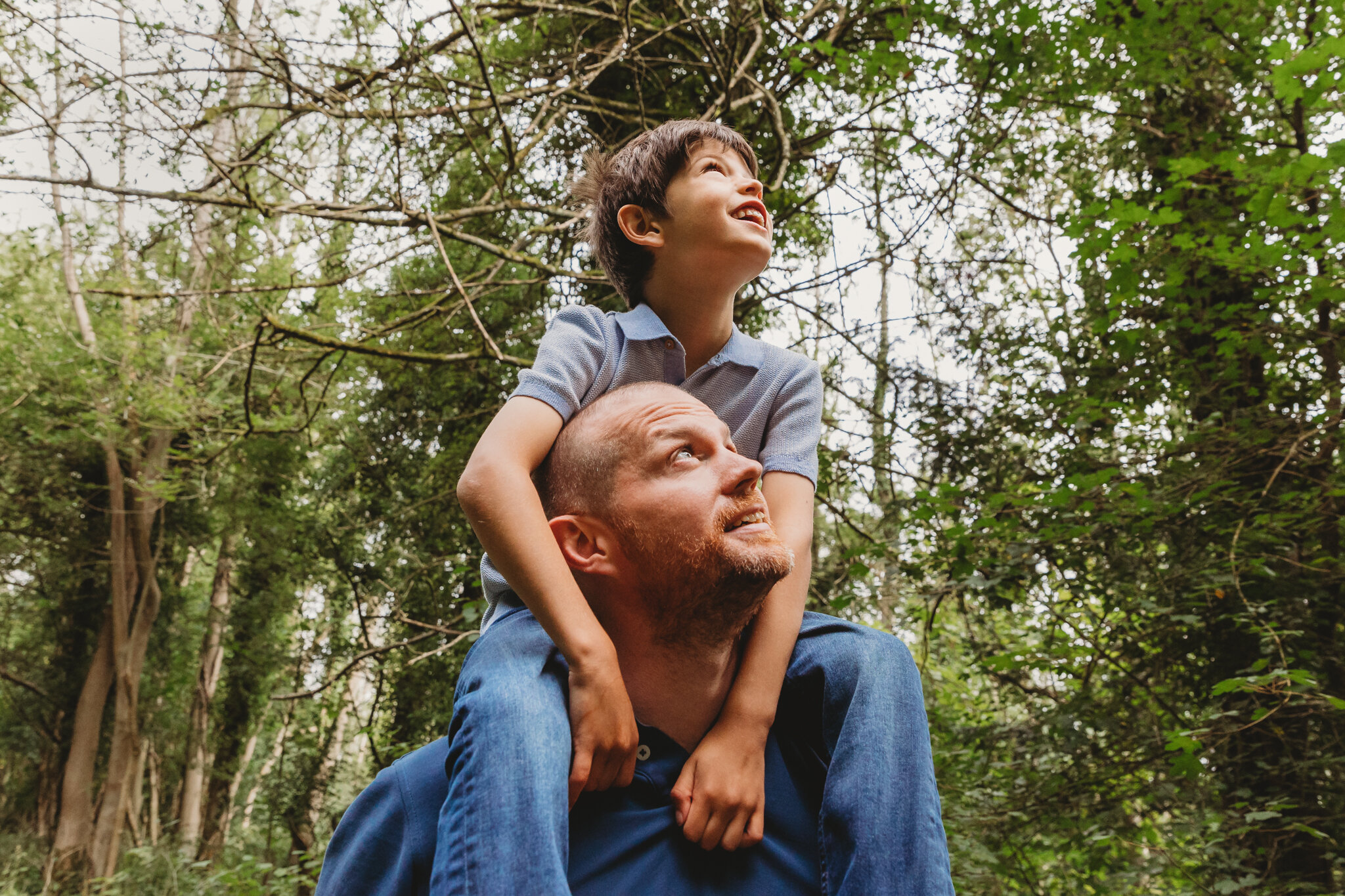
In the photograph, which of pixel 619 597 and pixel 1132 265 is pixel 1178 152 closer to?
pixel 1132 265

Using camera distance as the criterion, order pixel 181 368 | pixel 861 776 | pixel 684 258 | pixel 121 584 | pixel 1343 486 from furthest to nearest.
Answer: pixel 121 584 < pixel 181 368 < pixel 1343 486 < pixel 684 258 < pixel 861 776

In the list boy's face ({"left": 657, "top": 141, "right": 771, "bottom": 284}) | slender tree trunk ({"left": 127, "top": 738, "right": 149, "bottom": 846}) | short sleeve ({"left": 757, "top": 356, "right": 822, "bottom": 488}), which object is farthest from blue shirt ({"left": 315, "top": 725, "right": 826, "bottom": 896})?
slender tree trunk ({"left": 127, "top": 738, "right": 149, "bottom": 846})

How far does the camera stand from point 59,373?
9.07m

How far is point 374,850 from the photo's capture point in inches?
47.6

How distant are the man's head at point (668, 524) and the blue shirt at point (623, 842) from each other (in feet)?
0.65

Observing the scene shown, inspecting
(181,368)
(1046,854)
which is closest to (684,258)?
(1046,854)

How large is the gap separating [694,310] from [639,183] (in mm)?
284

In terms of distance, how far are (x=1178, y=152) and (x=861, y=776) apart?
4.83 meters

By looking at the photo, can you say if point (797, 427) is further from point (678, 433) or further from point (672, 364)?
point (678, 433)

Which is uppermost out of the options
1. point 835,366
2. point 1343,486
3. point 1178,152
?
point 1178,152

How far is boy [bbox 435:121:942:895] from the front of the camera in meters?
1.01

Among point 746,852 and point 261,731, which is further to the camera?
point 261,731

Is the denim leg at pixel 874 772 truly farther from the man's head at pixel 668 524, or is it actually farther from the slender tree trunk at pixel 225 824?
the slender tree trunk at pixel 225 824

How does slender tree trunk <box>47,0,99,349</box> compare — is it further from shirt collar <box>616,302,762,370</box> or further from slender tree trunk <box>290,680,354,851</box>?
slender tree trunk <box>290,680,354,851</box>
